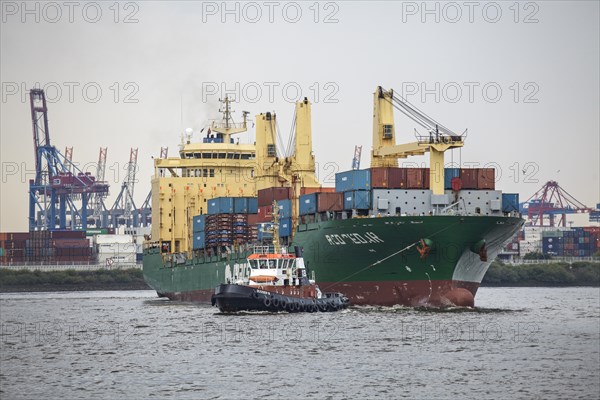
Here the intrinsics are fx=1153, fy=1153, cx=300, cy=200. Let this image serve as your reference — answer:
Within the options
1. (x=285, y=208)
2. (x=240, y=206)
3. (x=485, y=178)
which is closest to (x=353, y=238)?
(x=485, y=178)

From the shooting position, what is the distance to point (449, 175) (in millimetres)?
74125

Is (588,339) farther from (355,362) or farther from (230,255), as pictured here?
(230,255)

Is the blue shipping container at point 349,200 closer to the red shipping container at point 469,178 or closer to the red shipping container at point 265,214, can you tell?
the red shipping container at point 469,178

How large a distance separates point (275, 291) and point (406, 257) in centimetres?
945

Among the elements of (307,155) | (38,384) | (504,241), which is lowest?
(38,384)

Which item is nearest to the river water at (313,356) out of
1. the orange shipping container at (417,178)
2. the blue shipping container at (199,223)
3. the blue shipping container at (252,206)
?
the orange shipping container at (417,178)

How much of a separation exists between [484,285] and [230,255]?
77.4m

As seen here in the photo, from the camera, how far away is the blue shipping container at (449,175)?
243 ft

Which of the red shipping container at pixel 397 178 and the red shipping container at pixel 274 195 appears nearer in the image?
the red shipping container at pixel 397 178

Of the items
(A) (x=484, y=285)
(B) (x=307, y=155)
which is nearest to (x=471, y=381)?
(B) (x=307, y=155)

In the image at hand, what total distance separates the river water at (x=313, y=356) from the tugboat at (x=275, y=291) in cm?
102

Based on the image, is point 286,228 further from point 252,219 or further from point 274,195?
point 252,219

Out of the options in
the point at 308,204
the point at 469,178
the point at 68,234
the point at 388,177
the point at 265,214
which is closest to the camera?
the point at 388,177

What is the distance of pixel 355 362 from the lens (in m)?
44.0
